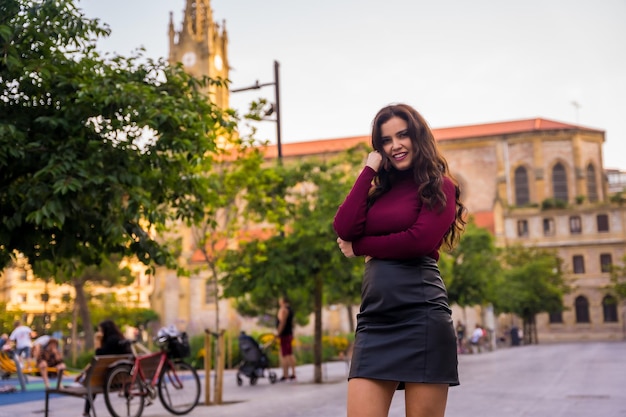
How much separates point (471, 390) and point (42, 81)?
28.0ft

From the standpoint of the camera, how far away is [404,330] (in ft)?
10.5

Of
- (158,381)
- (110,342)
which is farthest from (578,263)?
(158,381)

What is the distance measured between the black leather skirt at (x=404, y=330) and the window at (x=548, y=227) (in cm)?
6715

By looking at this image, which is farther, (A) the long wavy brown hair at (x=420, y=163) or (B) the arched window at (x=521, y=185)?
(B) the arched window at (x=521, y=185)

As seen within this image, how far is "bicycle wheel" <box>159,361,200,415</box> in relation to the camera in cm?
1128

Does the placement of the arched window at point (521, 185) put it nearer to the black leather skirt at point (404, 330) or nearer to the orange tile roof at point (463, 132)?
the orange tile roof at point (463, 132)

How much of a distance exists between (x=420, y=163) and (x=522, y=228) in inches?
2643

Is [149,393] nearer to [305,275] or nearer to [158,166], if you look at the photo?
[158,166]

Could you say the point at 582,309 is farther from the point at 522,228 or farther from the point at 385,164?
the point at 385,164

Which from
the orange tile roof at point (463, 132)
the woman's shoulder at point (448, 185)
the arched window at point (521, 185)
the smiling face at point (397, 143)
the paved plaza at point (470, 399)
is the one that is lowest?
the paved plaza at point (470, 399)

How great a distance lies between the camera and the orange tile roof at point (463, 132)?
69188 millimetres

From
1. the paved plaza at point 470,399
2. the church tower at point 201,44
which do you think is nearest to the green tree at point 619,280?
the church tower at point 201,44

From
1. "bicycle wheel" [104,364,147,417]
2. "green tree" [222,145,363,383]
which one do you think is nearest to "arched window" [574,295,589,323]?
"green tree" [222,145,363,383]

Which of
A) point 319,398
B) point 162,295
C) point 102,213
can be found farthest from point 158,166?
point 162,295
